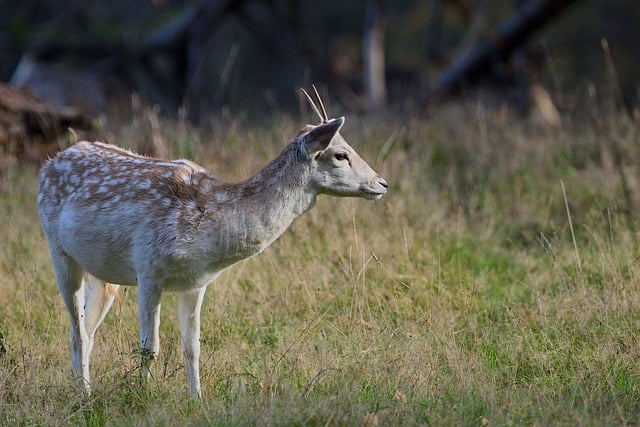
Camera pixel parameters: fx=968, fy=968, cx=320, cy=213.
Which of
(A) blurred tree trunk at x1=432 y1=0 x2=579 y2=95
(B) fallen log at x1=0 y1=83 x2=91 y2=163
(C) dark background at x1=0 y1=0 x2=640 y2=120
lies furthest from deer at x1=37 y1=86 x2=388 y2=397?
(A) blurred tree trunk at x1=432 y1=0 x2=579 y2=95

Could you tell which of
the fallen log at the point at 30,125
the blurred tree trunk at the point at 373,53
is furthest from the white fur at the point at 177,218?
the blurred tree trunk at the point at 373,53

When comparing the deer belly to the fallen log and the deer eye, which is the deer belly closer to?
the deer eye

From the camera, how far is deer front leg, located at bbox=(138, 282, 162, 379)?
17.4 feet

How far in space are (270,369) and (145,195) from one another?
3.99ft

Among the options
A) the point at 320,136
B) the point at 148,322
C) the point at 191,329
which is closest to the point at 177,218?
the point at 148,322

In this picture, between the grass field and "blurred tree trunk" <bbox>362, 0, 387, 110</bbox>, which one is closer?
the grass field

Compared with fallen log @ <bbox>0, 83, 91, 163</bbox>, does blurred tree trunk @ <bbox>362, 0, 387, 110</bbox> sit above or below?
above

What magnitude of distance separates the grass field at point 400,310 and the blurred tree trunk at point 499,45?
12.2 ft

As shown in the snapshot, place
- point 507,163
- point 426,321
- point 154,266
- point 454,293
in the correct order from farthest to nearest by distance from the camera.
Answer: point 507,163 < point 454,293 < point 426,321 < point 154,266

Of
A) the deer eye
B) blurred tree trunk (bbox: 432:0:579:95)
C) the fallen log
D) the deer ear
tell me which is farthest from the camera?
blurred tree trunk (bbox: 432:0:579:95)

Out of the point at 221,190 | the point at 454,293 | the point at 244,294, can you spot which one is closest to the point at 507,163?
the point at 454,293

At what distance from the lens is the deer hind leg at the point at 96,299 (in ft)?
19.8

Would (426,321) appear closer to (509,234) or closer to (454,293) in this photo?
(454,293)

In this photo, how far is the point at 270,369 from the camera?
550 cm
